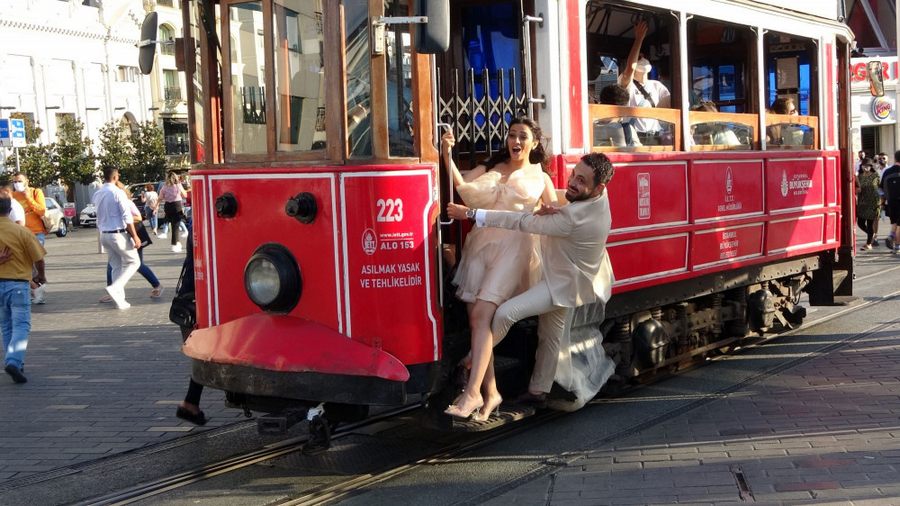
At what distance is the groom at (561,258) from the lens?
656 centimetres

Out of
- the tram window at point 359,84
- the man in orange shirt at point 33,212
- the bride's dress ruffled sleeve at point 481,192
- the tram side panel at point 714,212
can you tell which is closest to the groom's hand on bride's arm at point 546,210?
the bride's dress ruffled sleeve at point 481,192

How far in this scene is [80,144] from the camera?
133 ft

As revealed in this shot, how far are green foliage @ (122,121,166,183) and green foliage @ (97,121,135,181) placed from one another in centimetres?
22

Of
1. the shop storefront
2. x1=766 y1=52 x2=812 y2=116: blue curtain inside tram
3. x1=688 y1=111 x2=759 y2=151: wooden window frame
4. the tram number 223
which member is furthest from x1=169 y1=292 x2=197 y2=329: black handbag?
the shop storefront

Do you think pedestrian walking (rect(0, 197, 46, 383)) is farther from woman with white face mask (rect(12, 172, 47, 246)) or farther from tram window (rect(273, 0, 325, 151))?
woman with white face mask (rect(12, 172, 47, 246))

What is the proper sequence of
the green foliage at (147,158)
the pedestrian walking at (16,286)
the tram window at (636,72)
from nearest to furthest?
1. the tram window at (636,72)
2. the pedestrian walking at (16,286)
3. the green foliage at (147,158)

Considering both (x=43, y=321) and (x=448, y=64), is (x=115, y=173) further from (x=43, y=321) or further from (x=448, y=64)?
(x=448, y=64)

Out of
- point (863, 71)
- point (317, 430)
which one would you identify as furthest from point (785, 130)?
point (863, 71)

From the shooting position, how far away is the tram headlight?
6207 millimetres

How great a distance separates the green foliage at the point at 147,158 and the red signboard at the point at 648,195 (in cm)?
3708

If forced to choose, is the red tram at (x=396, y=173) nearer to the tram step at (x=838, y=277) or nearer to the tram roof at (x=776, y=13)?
the tram roof at (x=776, y=13)

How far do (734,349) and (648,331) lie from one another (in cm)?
236

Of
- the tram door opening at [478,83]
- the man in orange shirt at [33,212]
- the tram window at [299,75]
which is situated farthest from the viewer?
the man in orange shirt at [33,212]

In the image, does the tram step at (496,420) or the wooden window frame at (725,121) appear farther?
the wooden window frame at (725,121)
